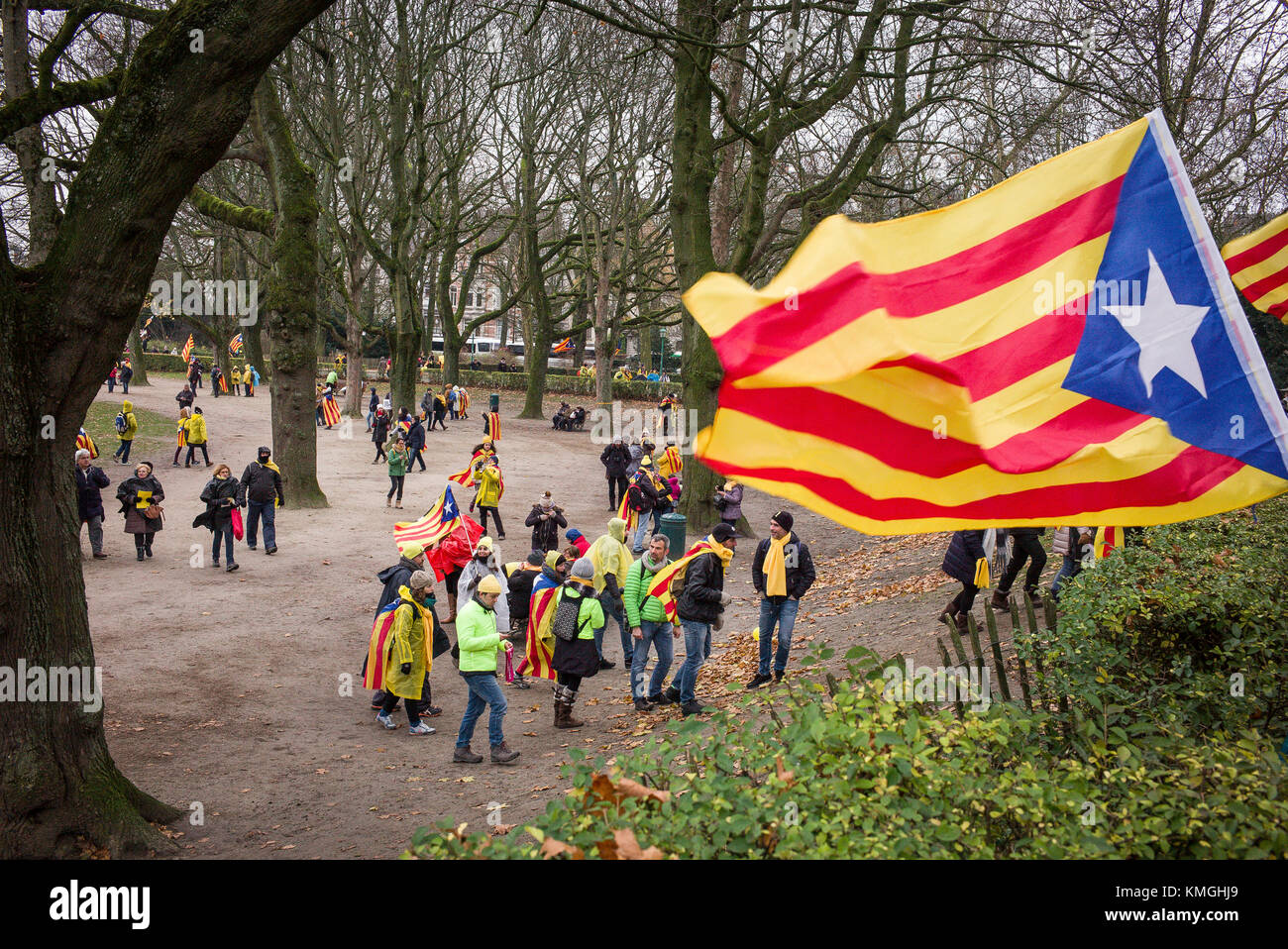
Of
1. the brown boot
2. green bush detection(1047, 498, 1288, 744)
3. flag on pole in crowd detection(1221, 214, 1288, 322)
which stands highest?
flag on pole in crowd detection(1221, 214, 1288, 322)

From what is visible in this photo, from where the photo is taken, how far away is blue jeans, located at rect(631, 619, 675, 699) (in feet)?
34.5

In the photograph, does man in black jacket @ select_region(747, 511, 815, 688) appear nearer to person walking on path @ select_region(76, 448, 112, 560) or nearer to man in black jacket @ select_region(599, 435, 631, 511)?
person walking on path @ select_region(76, 448, 112, 560)

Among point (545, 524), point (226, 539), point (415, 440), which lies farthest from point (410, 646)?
point (415, 440)

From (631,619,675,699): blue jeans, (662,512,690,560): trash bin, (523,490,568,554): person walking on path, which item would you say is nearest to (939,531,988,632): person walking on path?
(631,619,675,699): blue jeans

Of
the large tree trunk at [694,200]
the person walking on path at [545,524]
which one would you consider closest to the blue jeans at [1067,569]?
the person walking on path at [545,524]

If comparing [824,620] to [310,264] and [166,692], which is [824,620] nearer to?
[166,692]

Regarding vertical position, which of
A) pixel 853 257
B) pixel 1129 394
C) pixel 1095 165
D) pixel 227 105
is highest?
pixel 227 105

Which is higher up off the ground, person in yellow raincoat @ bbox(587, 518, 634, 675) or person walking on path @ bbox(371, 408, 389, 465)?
person walking on path @ bbox(371, 408, 389, 465)

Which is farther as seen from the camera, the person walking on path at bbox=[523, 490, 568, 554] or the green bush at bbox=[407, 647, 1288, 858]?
the person walking on path at bbox=[523, 490, 568, 554]

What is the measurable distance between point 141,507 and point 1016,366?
1499cm
